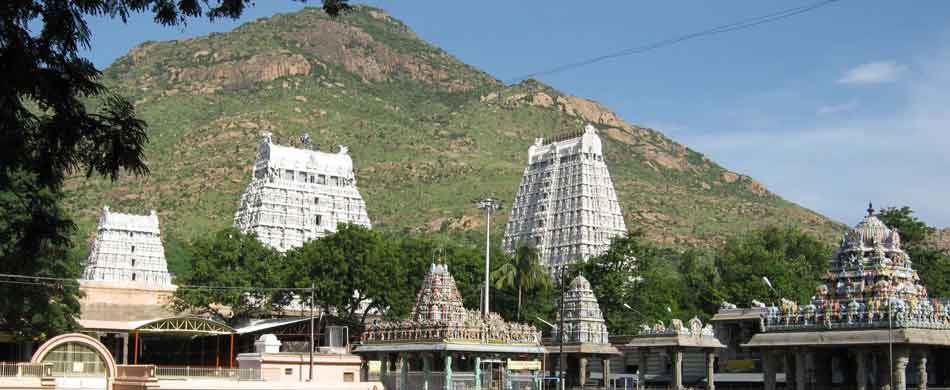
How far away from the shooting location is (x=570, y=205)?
139 meters

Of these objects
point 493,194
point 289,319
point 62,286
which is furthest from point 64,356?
point 493,194

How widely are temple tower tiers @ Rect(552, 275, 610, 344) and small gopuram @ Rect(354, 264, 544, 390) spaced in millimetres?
8419

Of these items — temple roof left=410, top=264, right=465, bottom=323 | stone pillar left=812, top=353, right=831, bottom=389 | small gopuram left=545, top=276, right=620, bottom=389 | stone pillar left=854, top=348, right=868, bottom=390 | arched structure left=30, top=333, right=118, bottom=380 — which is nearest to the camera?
stone pillar left=854, top=348, right=868, bottom=390

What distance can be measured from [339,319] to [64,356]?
122 feet

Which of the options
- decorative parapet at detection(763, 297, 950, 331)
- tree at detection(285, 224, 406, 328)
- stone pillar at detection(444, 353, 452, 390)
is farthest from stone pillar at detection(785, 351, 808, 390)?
tree at detection(285, 224, 406, 328)

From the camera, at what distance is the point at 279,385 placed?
58.6 metres

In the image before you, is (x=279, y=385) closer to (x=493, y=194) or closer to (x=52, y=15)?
(x=52, y=15)

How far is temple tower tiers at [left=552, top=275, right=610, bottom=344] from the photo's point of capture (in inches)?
2753

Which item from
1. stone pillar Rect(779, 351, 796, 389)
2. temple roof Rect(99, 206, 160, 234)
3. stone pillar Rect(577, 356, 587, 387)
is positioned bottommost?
stone pillar Rect(577, 356, 587, 387)

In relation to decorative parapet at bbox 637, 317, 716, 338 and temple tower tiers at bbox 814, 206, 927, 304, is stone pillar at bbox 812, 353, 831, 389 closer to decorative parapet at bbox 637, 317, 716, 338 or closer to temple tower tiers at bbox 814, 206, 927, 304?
temple tower tiers at bbox 814, 206, 927, 304

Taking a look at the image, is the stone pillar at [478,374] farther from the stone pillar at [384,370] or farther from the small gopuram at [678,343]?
the small gopuram at [678,343]

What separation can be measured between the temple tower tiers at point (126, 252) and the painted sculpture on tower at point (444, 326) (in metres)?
83.3

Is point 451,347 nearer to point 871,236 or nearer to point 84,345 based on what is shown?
point 84,345

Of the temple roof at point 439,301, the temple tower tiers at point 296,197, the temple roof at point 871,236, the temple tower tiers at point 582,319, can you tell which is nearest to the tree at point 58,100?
the temple roof at point 871,236
